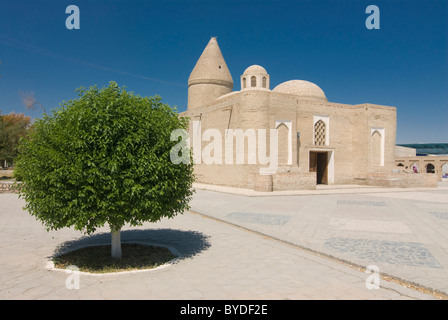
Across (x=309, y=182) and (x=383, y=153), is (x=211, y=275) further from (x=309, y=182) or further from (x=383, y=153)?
(x=383, y=153)

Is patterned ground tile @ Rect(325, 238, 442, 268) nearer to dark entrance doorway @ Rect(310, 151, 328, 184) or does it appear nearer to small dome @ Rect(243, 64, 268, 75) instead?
dark entrance doorway @ Rect(310, 151, 328, 184)

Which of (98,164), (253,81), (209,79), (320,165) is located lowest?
(320,165)

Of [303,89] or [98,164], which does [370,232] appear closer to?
[98,164]

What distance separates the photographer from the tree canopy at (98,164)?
4574 millimetres

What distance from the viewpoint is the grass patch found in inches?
194

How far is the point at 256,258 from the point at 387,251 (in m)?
2.42

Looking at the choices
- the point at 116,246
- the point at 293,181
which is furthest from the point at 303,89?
the point at 116,246

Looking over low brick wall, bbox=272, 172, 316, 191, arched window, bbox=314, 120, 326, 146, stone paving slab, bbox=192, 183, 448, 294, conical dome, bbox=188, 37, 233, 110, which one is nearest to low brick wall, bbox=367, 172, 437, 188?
arched window, bbox=314, 120, 326, 146

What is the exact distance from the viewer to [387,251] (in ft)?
19.0

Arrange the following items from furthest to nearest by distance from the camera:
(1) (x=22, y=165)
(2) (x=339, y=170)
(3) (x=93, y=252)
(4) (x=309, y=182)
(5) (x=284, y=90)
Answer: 1. (5) (x=284, y=90)
2. (2) (x=339, y=170)
3. (4) (x=309, y=182)
4. (3) (x=93, y=252)
5. (1) (x=22, y=165)
